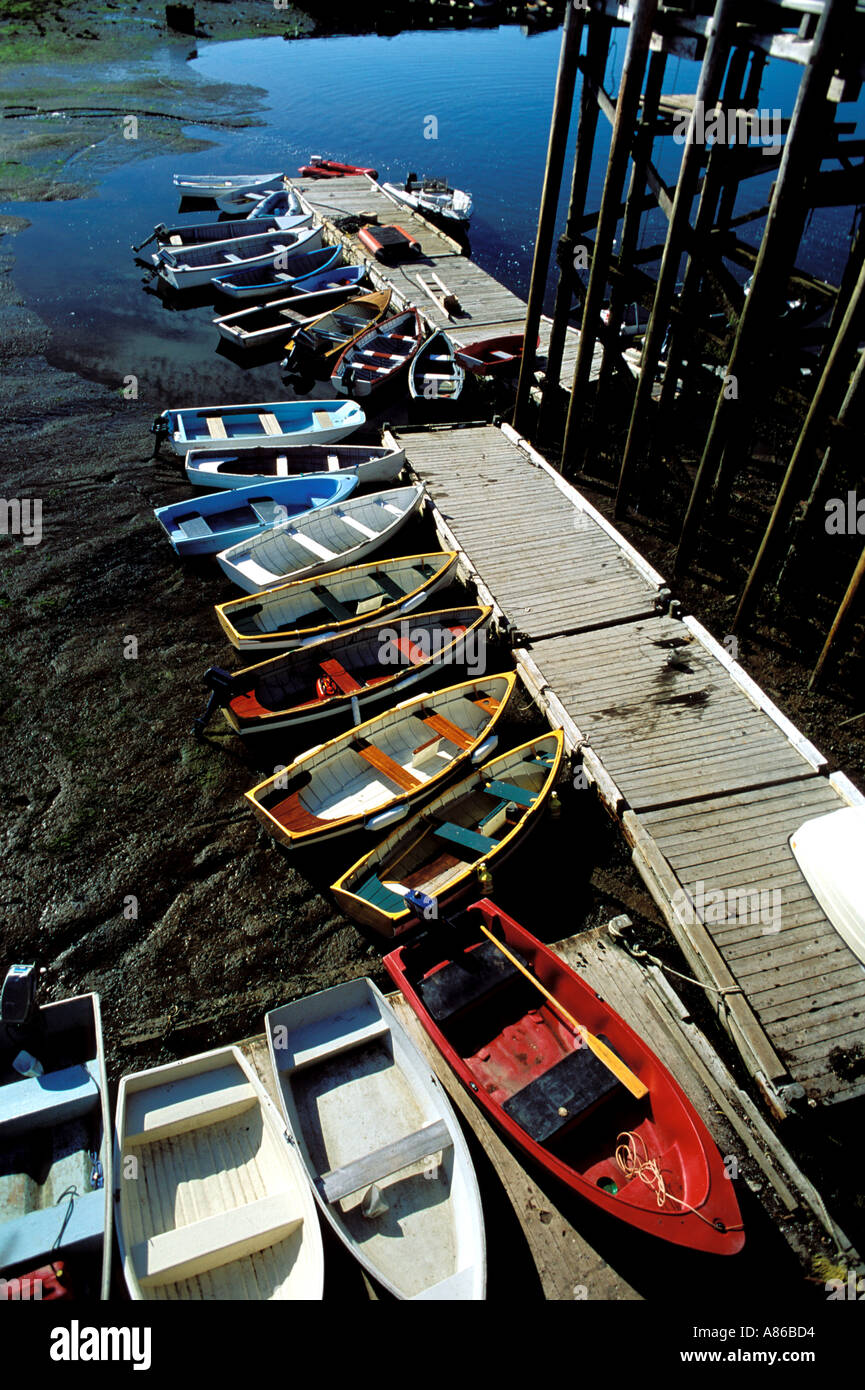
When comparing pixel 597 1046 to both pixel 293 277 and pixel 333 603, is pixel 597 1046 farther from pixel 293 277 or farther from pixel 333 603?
pixel 293 277

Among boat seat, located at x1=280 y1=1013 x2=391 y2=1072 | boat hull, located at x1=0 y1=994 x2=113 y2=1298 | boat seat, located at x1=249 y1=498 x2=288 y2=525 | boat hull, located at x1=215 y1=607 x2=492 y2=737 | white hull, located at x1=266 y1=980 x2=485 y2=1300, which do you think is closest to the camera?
boat hull, located at x1=0 y1=994 x2=113 y2=1298

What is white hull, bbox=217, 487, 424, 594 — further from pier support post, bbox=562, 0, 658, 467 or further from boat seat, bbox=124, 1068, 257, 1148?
boat seat, bbox=124, 1068, 257, 1148

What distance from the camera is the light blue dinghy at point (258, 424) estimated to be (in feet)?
57.9

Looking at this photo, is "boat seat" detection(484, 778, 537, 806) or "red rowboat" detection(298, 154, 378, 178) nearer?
"boat seat" detection(484, 778, 537, 806)

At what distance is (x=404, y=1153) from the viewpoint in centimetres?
721

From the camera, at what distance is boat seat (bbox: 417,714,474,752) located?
11.8 m

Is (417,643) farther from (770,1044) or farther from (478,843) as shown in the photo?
(770,1044)

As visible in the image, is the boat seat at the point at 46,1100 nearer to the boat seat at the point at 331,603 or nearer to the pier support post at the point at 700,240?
the boat seat at the point at 331,603

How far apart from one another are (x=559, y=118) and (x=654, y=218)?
23.6 m

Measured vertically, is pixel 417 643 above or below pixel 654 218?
below

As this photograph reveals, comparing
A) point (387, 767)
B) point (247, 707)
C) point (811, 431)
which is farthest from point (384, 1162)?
point (811, 431)

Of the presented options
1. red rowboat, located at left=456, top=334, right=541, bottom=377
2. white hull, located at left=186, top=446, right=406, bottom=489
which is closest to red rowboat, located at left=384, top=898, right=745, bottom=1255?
white hull, located at left=186, top=446, right=406, bottom=489

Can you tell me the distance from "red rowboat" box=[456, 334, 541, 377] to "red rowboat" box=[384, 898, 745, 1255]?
1653 centimetres

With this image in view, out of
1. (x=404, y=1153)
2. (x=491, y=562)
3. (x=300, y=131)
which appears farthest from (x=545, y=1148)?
(x=300, y=131)
